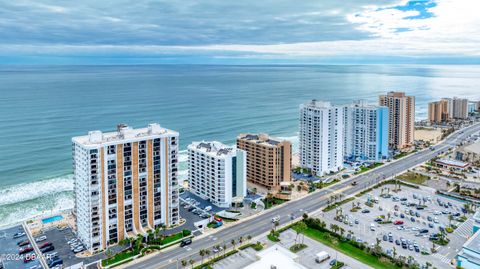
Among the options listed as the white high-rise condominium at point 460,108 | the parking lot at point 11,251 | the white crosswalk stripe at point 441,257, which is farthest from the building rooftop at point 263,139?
the white high-rise condominium at point 460,108

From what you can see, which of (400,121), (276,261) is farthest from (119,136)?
(400,121)

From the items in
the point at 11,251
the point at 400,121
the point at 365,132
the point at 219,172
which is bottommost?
the point at 11,251

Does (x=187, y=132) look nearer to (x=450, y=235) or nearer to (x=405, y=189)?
(x=405, y=189)

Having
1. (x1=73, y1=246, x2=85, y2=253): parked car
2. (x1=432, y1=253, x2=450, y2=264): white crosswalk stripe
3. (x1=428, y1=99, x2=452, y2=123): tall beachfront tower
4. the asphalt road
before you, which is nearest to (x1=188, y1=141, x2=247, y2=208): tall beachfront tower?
the asphalt road

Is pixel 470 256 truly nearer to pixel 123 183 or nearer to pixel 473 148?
pixel 123 183

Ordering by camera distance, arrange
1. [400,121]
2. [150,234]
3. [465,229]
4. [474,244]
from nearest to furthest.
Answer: [474,244] → [150,234] → [465,229] → [400,121]

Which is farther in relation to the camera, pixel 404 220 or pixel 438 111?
pixel 438 111

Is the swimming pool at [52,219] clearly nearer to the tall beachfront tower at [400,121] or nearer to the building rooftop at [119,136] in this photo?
the building rooftop at [119,136]
